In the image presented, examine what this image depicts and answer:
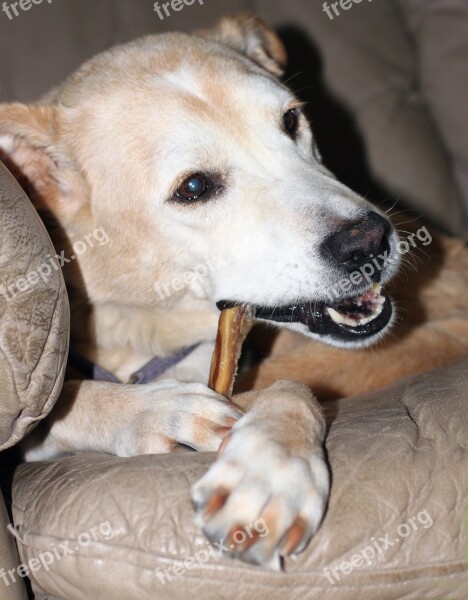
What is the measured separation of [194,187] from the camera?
1660 millimetres

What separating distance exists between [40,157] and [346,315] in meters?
0.87

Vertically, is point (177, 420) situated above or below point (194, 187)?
below

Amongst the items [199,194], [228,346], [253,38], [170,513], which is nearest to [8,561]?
[170,513]

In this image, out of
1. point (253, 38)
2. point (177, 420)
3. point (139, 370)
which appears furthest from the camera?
point (253, 38)

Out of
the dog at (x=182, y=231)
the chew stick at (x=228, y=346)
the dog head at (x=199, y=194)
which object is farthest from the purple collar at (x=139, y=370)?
the chew stick at (x=228, y=346)

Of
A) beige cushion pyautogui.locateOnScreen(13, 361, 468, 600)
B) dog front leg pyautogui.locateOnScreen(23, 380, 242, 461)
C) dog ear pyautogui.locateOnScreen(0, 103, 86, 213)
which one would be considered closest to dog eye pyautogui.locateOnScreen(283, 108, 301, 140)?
dog ear pyautogui.locateOnScreen(0, 103, 86, 213)

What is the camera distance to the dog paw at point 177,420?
1.33 m

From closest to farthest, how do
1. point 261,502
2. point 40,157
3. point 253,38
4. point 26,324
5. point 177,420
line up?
1. point 261,502
2. point 26,324
3. point 177,420
4. point 40,157
5. point 253,38

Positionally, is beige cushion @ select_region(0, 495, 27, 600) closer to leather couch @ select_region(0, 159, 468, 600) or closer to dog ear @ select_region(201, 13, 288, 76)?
leather couch @ select_region(0, 159, 468, 600)

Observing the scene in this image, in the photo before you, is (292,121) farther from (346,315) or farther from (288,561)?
(288,561)

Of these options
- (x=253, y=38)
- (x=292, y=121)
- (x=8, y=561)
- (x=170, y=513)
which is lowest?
(x=8, y=561)

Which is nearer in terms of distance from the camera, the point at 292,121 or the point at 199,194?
the point at 199,194

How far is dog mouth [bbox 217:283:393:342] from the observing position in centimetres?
167

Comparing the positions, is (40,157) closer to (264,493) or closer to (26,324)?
(26,324)
